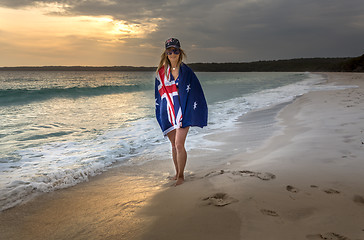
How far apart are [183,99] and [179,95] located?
8 centimetres

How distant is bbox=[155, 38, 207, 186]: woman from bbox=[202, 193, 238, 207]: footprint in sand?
0.78 m

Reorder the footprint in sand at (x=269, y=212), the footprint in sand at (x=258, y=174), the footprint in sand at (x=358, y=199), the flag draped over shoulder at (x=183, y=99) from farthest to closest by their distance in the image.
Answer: the flag draped over shoulder at (x=183, y=99)
the footprint in sand at (x=258, y=174)
the footprint in sand at (x=358, y=199)
the footprint in sand at (x=269, y=212)

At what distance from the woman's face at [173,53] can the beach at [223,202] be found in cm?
164

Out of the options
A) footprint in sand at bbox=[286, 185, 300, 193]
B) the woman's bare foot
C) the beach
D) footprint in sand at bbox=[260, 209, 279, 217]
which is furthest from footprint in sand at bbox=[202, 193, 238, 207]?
the woman's bare foot

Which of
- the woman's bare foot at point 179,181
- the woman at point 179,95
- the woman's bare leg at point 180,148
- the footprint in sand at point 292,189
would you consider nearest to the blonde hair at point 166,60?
the woman at point 179,95

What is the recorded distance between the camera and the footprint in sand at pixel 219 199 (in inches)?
109

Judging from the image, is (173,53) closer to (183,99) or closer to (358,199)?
(183,99)

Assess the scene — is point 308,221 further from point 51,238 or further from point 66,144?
point 66,144

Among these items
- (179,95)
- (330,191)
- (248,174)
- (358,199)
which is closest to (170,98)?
(179,95)

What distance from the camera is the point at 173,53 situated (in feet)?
11.6

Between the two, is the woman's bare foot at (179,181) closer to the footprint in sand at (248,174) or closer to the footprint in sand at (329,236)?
the footprint in sand at (248,174)

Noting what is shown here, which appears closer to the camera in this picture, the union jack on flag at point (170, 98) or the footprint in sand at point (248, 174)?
the footprint in sand at point (248, 174)

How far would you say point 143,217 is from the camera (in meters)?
2.72

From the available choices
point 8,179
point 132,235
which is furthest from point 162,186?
point 8,179
